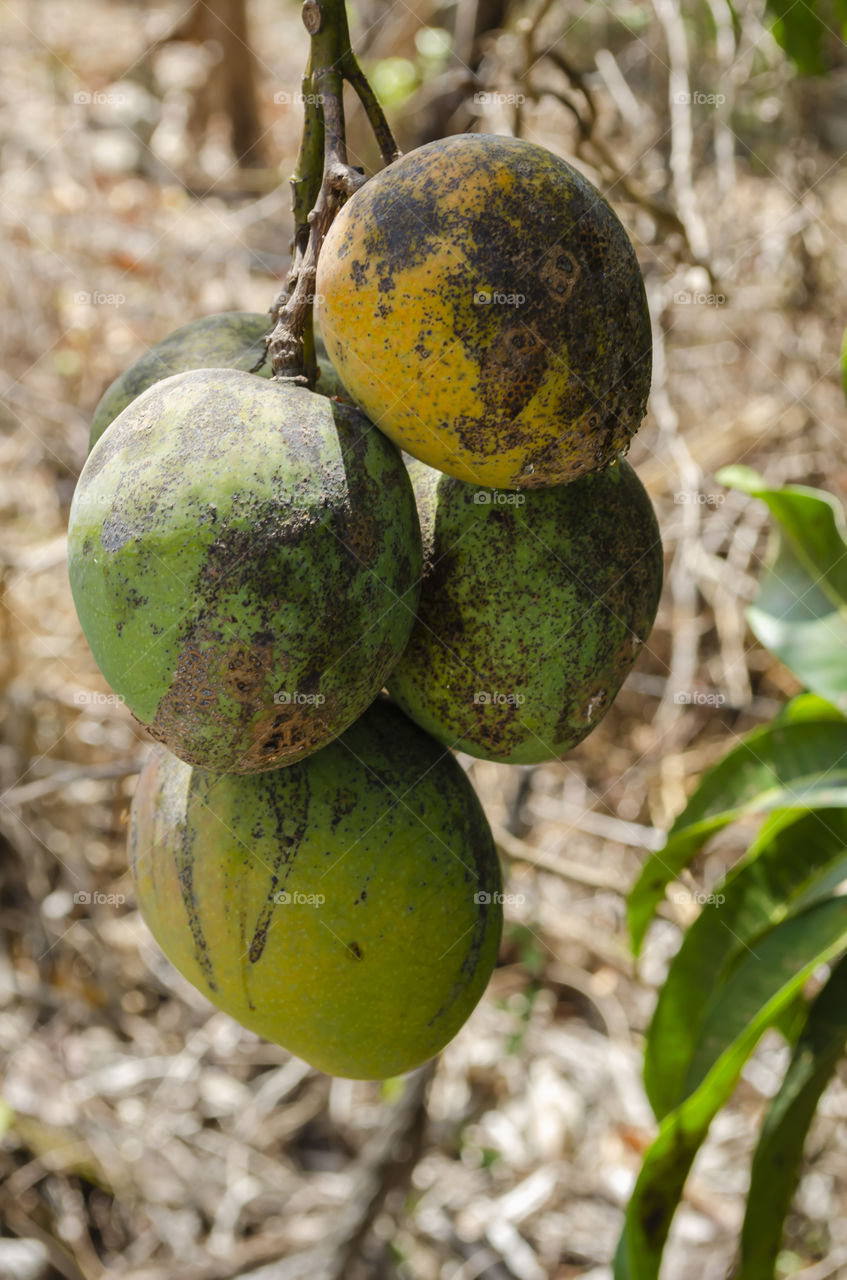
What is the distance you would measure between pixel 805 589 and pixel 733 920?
25.2 inches

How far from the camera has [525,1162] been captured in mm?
2824

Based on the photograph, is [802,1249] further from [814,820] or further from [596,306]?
[596,306]

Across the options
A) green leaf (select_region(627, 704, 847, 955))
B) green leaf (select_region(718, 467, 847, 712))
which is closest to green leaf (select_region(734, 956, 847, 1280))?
green leaf (select_region(627, 704, 847, 955))

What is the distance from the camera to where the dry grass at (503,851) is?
2607 mm

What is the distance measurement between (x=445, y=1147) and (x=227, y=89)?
5.37 m

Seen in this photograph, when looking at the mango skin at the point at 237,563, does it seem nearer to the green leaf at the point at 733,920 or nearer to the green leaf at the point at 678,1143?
the green leaf at the point at 678,1143

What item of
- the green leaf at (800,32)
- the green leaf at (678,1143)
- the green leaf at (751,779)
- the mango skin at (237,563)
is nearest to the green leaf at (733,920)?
the green leaf at (751,779)

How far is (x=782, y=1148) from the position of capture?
172cm

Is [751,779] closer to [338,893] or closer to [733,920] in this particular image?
[733,920]

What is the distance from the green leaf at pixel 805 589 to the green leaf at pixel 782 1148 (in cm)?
59

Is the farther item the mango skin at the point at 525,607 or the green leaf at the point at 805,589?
the green leaf at the point at 805,589

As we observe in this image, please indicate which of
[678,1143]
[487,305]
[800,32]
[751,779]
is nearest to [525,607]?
[487,305]

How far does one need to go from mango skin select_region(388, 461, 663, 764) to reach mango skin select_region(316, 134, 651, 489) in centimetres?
14

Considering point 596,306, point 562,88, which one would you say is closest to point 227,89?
point 562,88
